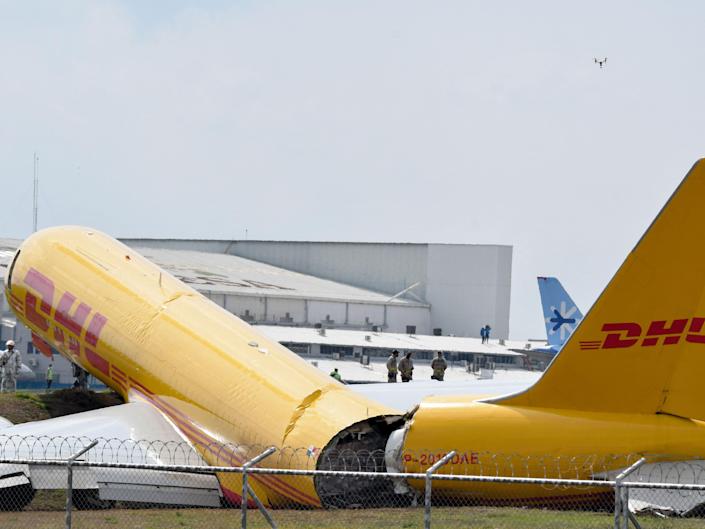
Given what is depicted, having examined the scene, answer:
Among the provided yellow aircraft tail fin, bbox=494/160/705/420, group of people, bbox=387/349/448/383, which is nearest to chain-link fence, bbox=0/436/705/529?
yellow aircraft tail fin, bbox=494/160/705/420

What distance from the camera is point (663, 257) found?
18391mm

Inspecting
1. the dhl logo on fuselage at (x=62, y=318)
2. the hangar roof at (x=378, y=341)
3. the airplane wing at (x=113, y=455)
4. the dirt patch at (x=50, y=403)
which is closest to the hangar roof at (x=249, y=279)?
the hangar roof at (x=378, y=341)

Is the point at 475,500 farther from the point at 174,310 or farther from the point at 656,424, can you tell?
the point at 174,310

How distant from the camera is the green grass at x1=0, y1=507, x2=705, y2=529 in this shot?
17.6 m

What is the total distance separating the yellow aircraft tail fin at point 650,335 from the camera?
723 inches

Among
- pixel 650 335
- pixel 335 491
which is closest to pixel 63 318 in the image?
pixel 335 491

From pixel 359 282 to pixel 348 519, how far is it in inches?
3209

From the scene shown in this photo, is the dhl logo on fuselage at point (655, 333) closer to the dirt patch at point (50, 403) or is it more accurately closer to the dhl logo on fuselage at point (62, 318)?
the dhl logo on fuselage at point (62, 318)

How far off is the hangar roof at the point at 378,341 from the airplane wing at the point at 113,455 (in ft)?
128

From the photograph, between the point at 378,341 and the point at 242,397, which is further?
the point at 378,341

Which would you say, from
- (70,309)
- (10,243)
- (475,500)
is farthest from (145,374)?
(10,243)

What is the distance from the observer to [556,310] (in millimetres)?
75562

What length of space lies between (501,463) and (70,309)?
12885mm

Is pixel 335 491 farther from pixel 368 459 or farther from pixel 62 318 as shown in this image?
pixel 62 318
